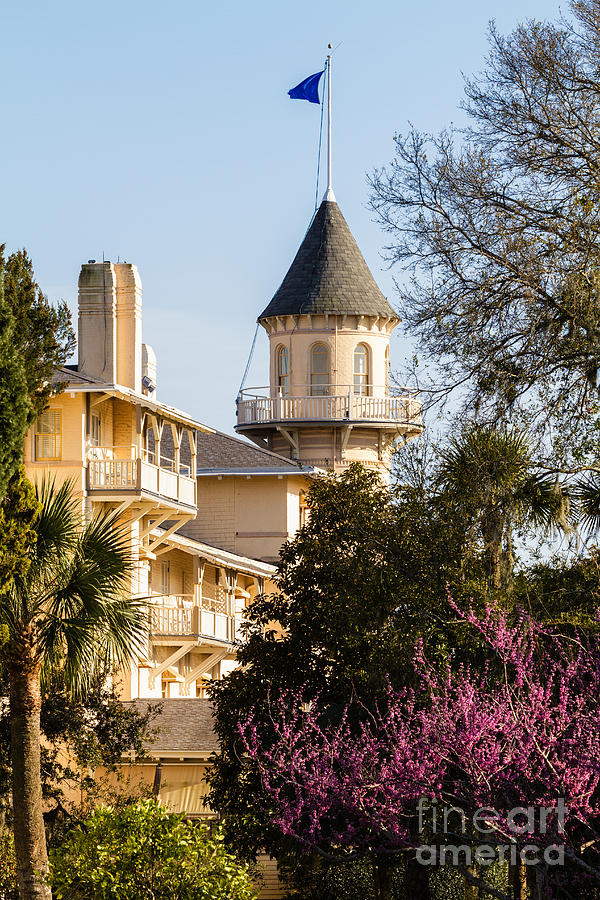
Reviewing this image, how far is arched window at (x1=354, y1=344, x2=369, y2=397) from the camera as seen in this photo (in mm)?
60969

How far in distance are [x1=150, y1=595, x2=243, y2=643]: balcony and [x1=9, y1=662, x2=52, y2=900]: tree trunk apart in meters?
19.3

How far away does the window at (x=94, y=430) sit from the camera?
136 ft

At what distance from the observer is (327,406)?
6016 cm

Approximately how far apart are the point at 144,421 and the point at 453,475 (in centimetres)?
1929

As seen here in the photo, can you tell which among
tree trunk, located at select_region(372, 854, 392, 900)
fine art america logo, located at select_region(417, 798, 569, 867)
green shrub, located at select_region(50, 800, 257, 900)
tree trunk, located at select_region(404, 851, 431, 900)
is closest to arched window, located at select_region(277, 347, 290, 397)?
tree trunk, located at select_region(372, 854, 392, 900)

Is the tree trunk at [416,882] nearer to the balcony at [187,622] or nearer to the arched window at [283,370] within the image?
the balcony at [187,622]

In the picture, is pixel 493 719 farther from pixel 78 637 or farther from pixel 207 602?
pixel 207 602

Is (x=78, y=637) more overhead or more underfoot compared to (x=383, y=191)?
more underfoot

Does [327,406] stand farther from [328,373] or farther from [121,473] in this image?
[121,473]

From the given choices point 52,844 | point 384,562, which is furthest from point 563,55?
point 52,844

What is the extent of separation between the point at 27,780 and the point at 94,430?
19059mm

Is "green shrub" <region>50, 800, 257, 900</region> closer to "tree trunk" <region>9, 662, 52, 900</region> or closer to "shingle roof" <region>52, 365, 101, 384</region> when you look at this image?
"tree trunk" <region>9, 662, 52, 900</region>

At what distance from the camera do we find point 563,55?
24484 millimetres

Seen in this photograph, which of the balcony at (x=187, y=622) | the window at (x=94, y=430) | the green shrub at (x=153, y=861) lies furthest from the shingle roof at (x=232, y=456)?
the green shrub at (x=153, y=861)
